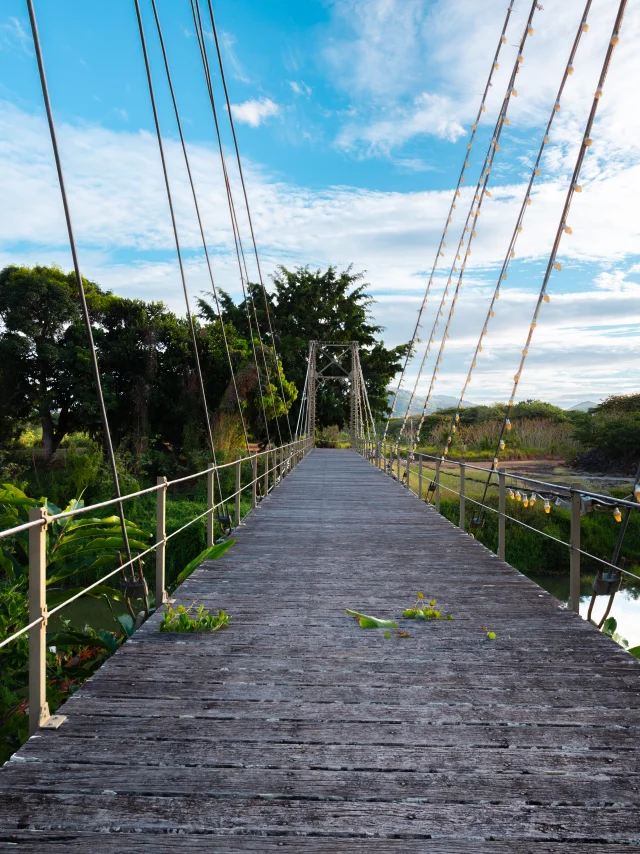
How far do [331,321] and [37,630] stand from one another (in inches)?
1180

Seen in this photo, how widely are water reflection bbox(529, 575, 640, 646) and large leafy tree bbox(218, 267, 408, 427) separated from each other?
1711 centimetres

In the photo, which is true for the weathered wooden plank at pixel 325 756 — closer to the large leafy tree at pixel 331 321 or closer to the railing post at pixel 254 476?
the railing post at pixel 254 476

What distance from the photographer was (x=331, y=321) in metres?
31.7

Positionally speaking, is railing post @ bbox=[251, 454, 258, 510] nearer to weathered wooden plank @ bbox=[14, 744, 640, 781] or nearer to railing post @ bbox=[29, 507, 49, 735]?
railing post @ bbox=[29, 507, 49, 735]

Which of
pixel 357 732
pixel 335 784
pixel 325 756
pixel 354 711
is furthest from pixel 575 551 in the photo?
pixel 335 784

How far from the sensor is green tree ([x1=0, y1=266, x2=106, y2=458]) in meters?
19.1

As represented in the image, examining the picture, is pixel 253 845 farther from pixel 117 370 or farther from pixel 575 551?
pixel 117 370

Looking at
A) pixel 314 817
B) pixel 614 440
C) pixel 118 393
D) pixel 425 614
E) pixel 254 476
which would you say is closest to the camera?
pixel 314 817

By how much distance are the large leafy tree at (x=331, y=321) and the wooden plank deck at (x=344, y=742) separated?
26.6 metres

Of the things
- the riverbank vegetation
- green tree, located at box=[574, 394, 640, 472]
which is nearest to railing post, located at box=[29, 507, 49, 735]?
the riverbank vegetation

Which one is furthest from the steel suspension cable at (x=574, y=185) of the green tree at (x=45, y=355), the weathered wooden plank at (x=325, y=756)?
the green tree at (x=45, y=355)

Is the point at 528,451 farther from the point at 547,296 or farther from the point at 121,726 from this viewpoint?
the point at 121,726

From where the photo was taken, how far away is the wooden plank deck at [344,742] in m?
1.69

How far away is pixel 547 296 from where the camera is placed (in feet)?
19.9
